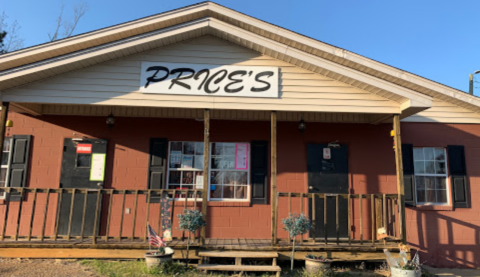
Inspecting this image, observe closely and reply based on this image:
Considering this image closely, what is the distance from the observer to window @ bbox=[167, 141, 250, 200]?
700cm

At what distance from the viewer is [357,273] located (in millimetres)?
5582

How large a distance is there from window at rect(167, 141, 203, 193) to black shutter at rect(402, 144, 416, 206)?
4.46m

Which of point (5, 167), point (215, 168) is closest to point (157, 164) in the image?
point (215, 168)

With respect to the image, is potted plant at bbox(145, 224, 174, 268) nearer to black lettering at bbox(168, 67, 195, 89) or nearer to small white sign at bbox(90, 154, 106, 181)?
small white sign at bbox(90, 154, 106, 181)

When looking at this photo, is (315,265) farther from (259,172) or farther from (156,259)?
(156,259)

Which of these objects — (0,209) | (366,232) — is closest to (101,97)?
(0,209)

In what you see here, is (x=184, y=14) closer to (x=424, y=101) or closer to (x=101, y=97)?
(x=101, y=97)

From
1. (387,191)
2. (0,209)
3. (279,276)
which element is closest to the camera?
(279,276)

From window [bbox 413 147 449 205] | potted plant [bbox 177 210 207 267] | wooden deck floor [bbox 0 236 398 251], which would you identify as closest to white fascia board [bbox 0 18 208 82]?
wooden deck floor [bbox 0 236 398 251]

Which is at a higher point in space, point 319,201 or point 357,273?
point 319,201

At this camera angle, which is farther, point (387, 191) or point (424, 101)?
point (387, 191)

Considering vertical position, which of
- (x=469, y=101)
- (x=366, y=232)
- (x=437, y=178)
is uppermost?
(x=469, y=101)

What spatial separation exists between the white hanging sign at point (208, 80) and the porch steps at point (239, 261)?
8.97ft

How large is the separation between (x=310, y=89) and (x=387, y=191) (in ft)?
10.0
